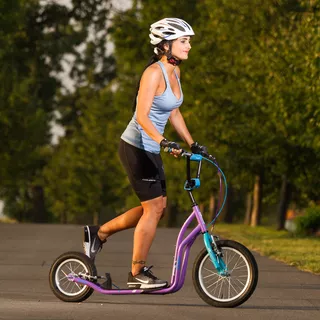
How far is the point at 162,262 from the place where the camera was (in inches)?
602

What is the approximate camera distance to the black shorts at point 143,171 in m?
9.30

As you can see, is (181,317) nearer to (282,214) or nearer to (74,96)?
(282,214)

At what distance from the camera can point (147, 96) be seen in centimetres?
921

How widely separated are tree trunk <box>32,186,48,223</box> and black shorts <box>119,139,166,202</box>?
193ft

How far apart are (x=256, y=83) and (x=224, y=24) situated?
301cm

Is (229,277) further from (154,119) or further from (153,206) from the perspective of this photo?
(154,119)

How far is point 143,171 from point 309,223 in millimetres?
17837

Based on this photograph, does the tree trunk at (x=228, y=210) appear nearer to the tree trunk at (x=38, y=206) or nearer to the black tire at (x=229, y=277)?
the tree trunk at (x=38, y=206)

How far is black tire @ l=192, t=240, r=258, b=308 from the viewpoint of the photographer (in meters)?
9.00

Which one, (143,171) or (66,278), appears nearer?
(143,171)

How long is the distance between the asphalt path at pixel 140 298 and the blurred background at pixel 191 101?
5.96 metres

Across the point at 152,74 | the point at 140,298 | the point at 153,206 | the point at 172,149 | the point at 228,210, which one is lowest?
the point at 228,210

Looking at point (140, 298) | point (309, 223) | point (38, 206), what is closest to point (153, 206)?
point (140, 298)

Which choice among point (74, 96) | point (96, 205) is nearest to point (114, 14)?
point (96, 205)
